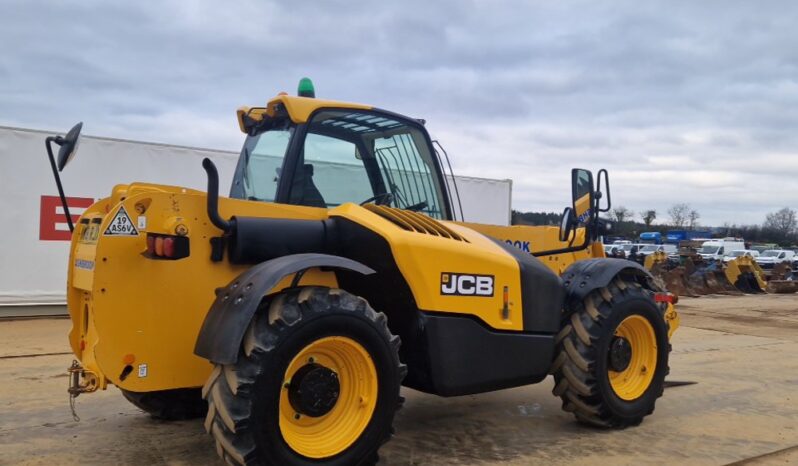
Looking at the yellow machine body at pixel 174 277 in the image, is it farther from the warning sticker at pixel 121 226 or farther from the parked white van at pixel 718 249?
the parked white van at pixel 718 249

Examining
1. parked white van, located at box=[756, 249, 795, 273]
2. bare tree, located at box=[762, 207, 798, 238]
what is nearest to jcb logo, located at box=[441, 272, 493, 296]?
parked white van, located at box=[756, 249, 795, 273]

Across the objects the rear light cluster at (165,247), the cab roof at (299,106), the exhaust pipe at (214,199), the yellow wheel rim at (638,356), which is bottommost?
the yellow wheel rim at (638,356)

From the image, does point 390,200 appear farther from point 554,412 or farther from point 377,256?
point 554,412

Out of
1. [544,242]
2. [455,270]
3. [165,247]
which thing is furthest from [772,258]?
[165,247]

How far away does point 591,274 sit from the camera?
504 cm

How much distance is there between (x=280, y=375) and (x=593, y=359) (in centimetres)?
240

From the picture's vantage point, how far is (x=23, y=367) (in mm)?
7105

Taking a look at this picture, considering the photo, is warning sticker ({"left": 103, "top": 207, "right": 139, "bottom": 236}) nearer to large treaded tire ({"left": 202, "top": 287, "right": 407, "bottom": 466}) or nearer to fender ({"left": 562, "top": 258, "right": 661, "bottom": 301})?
large treaded tire ({"left": 202, "top": 287, "right": 407, "bottom": 466})

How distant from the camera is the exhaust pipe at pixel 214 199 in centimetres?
341

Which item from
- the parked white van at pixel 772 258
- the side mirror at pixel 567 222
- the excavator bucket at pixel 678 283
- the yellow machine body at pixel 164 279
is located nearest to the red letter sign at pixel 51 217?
the yellow machine body at pixel 164 279

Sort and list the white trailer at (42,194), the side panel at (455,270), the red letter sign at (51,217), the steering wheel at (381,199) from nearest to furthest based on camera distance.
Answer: the side panel at (455,270), the steering wheel at (381,199), the white trailer at (42,194), the red letter sign at (51,217)

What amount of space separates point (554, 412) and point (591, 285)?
125 centimetres

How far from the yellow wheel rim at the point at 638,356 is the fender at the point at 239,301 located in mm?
2541

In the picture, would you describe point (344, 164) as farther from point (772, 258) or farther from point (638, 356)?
point (772, 258)
